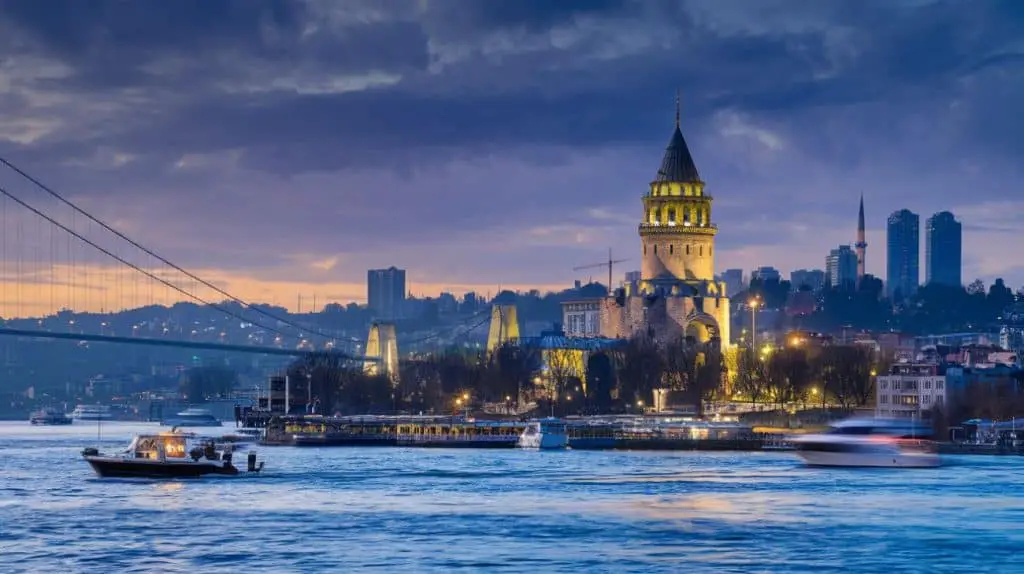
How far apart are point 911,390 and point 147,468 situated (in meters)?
47.5

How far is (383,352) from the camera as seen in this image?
458 ft

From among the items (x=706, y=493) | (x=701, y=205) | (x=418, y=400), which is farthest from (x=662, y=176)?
(x=706, y=493)

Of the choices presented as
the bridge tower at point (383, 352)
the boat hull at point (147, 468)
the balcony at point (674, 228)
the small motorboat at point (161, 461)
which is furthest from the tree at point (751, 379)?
the boat hull at point (147, 468)

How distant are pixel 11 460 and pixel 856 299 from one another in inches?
5216

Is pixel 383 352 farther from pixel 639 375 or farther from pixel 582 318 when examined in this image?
pixel 639 375

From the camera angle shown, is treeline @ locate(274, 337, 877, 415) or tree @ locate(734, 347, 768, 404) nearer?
treeline @ locate(274, 337, 877, 415)

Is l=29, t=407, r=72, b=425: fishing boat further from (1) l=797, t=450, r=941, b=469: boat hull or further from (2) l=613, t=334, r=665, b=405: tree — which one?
(1) l=797, t=450, r=941, b=469: boat hull

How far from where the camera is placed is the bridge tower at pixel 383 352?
134m

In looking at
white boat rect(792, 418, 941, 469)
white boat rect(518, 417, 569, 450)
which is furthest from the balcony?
white boat rect(792, 418, 941, 469)

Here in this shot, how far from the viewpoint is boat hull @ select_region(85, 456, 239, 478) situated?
57844 millimetres

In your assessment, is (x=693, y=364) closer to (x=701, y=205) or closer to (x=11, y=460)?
(x=701, y=205)

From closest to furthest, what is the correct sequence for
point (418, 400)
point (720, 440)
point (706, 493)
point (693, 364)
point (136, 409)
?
point (706, 493)
point (720, 440)
point (693, 364)
point (418, 400)
point (136, 409)

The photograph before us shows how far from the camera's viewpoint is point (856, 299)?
642 feet

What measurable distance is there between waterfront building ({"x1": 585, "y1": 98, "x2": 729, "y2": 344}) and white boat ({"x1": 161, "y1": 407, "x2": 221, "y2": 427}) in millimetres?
33624
